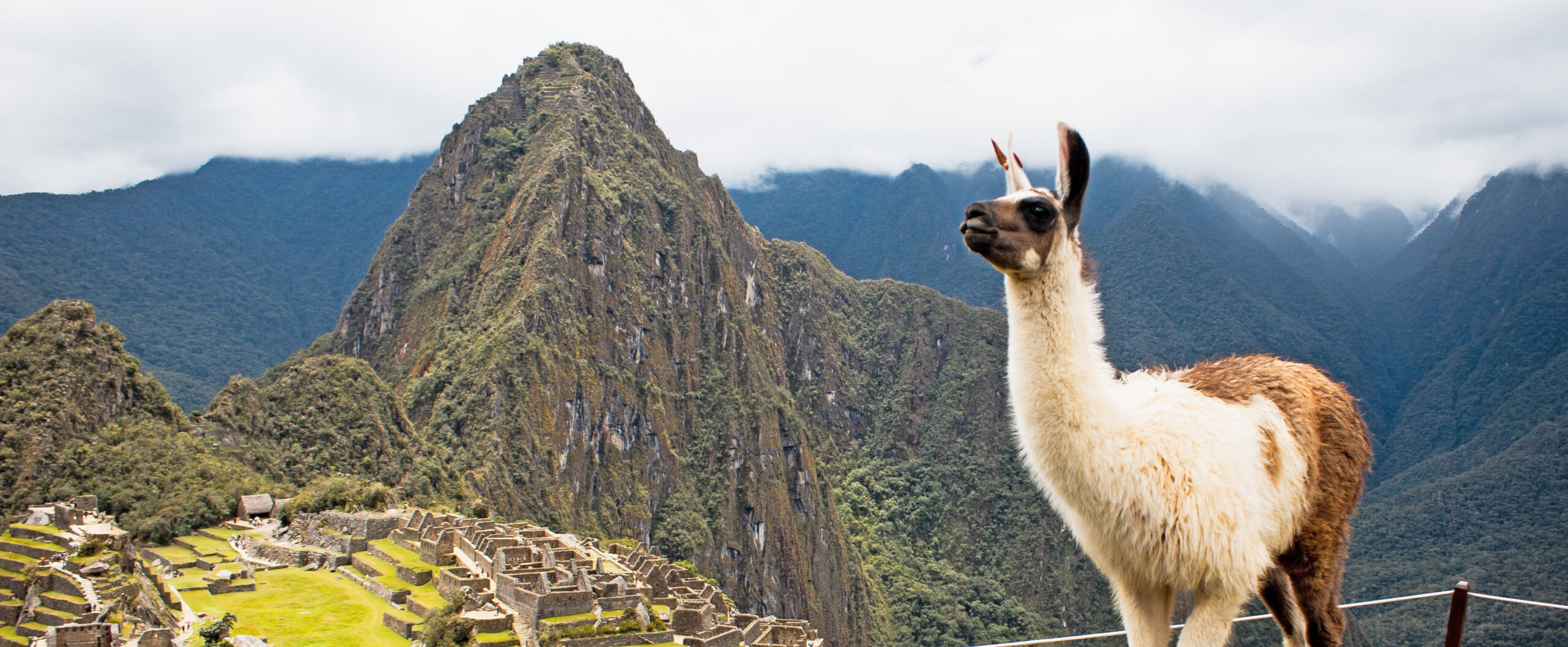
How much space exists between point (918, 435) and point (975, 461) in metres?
7.27

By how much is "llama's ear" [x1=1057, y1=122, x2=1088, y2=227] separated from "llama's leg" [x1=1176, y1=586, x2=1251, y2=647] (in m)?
1.19

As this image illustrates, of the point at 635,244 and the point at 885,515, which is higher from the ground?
the point at 635,244

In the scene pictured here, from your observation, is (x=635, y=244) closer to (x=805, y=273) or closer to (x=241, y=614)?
(x=805, y=273)

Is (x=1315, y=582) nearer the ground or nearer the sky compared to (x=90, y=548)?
nearer the sky

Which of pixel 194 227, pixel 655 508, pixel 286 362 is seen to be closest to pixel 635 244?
pixel 655 508

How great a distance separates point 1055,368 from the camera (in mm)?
2775

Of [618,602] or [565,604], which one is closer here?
[565,604]

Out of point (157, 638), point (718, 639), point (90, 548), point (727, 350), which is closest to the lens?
point (157, 638)

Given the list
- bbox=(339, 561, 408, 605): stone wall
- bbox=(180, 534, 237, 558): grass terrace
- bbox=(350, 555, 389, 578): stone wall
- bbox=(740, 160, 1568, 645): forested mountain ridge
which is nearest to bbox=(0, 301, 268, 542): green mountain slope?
bbox=(180, 534, 237, 558): grass terrace

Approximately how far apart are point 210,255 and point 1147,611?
102 metres

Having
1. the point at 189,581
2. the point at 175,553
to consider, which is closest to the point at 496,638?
the point at 189,581

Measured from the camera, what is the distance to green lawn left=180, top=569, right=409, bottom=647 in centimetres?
1515

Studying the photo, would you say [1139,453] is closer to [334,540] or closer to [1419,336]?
[334,540]

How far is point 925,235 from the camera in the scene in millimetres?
133875
